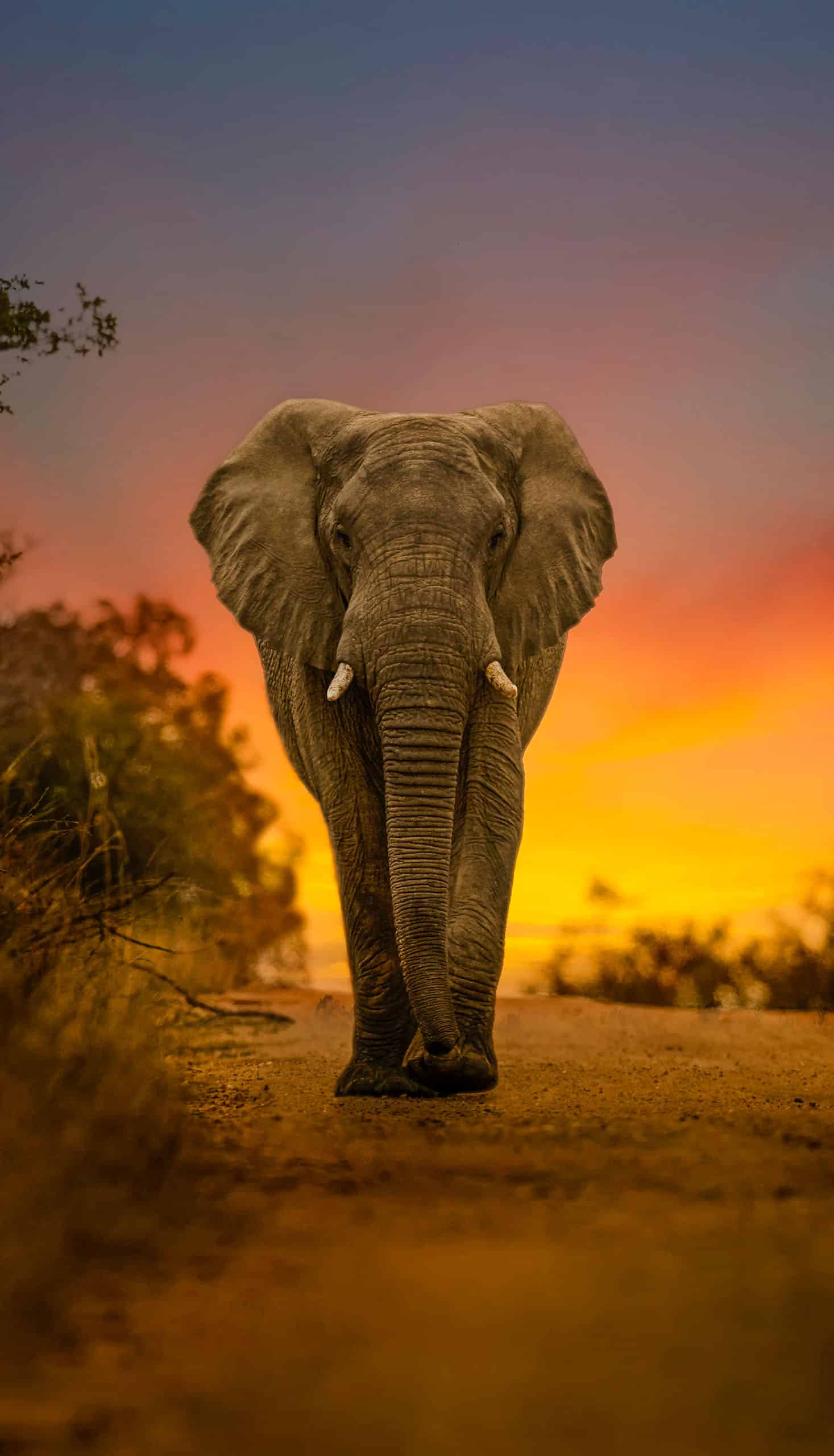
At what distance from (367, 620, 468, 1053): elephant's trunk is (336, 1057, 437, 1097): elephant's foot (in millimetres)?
755

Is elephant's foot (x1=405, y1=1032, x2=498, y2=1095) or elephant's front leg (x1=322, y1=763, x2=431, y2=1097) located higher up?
elephant's front leg (x1=322, y1=763, x2=431, y2=1097)

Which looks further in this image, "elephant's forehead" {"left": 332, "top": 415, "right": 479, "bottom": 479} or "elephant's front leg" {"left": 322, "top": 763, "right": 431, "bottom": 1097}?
"elephant's front leg" {"left": 322, "top": 763, "right": 431, "bottom": 1097}

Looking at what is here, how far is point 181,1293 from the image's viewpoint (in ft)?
12.0

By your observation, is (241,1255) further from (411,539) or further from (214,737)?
(214,737)

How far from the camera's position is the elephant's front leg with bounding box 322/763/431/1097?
816cm

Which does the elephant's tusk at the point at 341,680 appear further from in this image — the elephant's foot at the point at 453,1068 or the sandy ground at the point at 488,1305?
the sandy ground at the point at 488,1305

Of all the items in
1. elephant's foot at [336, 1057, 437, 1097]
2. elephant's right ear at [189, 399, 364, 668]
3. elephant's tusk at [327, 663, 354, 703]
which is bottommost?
elephant's foot at [336, 1057, 437, 1097]

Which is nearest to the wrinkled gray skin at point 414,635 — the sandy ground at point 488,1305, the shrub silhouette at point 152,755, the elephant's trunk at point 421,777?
the elephant's trunk at point 421,777

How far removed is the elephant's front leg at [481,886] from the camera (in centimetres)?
754

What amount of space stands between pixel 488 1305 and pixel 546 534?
6084 millimetres

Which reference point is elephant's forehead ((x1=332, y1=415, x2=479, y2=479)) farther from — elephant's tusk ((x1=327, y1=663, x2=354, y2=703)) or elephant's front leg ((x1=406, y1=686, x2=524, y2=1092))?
elephant's front leg ((x1=406, y1=686, x2=524, y2=1092))

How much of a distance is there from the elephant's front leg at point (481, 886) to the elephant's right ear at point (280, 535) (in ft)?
3.78

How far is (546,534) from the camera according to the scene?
8.80 meters

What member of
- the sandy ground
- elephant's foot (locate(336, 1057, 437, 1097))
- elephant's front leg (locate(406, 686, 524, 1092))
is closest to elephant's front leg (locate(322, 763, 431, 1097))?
elephant's foot (locate(336, 1057, 437, 1097))
